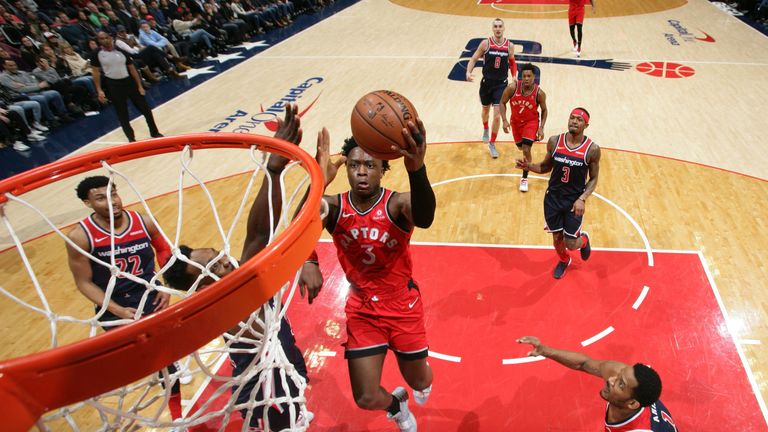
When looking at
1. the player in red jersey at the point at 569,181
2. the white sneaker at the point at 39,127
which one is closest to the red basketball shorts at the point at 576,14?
the player in red jersey at the point at 569,181

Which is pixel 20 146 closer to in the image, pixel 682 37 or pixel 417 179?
pixel 417 179

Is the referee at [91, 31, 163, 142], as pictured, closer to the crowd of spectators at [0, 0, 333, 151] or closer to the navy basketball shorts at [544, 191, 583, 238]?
the crowd of spectators at [0, 0, 333, 151]

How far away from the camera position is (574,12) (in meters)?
11.5

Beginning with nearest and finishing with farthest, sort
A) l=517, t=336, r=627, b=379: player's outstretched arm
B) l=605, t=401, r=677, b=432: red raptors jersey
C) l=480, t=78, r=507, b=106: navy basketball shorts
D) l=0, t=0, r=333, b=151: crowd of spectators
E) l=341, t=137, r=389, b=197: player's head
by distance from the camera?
l=605, t=401, r=677, b=432: red raptors jersey
l=517, t=336, r=627, b=379: player's outstretched arm
l=341, t=137, r=389, b=197: player's head
l=480, t=78, r=507, b=106: navy basketball shorts
l=0, t=0, r=333, b=151: crowd of spectators

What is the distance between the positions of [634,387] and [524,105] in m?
4.30

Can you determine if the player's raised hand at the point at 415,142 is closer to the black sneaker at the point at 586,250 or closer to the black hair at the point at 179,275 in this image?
the black hair at the point at 179,275

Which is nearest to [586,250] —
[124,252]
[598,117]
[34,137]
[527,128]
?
[527,128]

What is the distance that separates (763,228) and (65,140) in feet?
34.3

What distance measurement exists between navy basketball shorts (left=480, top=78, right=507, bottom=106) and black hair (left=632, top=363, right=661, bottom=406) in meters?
5.34

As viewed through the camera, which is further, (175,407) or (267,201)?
(175,407)

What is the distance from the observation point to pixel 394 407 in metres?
3.25

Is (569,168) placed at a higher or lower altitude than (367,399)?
higher

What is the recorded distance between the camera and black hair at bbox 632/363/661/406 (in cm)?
240

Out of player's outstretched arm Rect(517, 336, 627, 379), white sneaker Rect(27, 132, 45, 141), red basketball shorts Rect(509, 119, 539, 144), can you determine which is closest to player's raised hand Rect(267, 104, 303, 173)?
player's outstretched arm Rect(517, 336, 627, 379)
